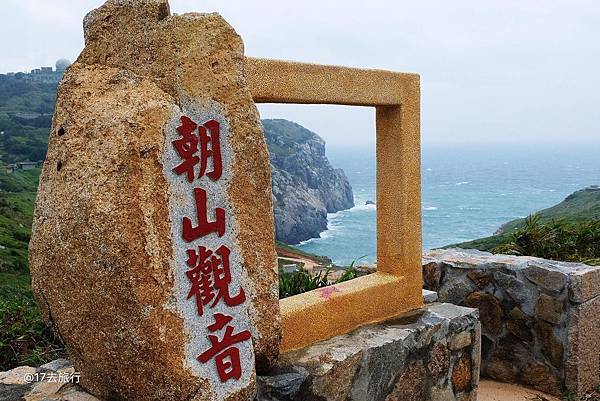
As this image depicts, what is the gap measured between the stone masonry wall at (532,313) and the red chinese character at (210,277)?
3031 millimetres

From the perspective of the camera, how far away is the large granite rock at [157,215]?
2.20 meters

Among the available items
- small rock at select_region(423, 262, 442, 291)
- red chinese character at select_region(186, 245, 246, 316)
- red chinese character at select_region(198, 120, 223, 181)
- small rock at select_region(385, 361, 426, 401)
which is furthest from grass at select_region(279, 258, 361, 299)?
red chinese character at select_region(198, 120, 223, 181)

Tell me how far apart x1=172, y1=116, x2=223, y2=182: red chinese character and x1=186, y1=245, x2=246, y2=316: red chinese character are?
0.94ft

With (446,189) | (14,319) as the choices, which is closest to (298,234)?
(14,319)

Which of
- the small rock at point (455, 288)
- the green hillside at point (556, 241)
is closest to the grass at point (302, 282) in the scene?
the small rock at point (455, 288)

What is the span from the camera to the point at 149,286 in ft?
7.21

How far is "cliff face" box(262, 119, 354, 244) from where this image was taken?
44.3m

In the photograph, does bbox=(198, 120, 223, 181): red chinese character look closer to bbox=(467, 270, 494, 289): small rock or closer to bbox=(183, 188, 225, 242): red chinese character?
bbox=(183, 188, 225, 242): red chinese character

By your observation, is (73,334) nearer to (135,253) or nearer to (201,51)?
(135,253)

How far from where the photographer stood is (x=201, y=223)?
2385 millimetres

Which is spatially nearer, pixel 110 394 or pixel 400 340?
pixel 110 394

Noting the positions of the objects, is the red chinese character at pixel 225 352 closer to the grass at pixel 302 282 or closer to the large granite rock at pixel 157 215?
the large granite rock at pixel 157 215

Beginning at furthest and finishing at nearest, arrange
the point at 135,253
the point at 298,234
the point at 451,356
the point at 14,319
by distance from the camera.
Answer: the point at 298,234 → the point at 14,319 → the point at 451,356 → the point at 135,253

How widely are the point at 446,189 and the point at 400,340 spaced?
9267cm
